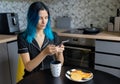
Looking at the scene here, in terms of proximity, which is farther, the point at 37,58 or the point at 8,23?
the point at 8,23

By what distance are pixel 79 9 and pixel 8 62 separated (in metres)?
1.48

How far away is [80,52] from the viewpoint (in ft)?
8.83

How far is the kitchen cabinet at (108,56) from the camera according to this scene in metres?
2.22

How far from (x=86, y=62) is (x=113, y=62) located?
493mm

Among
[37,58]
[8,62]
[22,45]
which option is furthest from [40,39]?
[8,62]

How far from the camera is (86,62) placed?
2668mm

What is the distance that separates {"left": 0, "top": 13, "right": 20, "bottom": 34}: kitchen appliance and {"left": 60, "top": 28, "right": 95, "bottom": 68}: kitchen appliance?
2.44 ft

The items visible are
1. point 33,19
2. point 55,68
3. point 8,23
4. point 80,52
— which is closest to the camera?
point 55,68

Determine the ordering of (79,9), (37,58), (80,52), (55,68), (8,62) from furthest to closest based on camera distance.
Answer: (79,9) < (80,52) < (8,62) < (37,58) < (55,68)

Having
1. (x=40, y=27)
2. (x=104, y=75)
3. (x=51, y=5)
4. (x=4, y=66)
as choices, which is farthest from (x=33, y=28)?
(x=51, y=5)

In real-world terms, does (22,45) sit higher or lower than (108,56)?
higher

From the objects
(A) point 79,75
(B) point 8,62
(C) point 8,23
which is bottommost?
(B) point 8,62

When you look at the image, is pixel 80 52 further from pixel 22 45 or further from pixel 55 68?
pixel 55 68

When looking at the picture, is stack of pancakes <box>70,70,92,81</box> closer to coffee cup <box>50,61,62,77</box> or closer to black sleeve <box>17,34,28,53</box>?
coffee cup <box>50,61,62,77</box>
